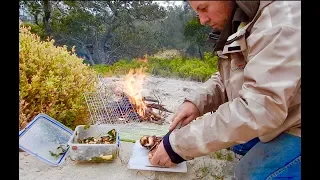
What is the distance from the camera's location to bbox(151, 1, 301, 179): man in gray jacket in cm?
110

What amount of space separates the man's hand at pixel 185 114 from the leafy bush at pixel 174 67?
1.64 m

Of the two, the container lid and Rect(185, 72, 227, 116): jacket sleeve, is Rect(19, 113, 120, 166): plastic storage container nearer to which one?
the container lid

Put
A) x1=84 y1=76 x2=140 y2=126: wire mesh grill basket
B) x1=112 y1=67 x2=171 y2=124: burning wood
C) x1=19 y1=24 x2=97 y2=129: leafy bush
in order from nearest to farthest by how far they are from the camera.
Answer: x1=19 y1=24 x2=97 y2=129: leafy bush, x1=84 y1=76 x2=140 y2=126: wire mesh grill basket, x1=112 y1=67 x2=171 y2=124: burning wood

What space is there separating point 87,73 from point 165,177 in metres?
1.55

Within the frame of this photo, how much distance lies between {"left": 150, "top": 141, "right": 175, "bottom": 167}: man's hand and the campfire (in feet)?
4.61

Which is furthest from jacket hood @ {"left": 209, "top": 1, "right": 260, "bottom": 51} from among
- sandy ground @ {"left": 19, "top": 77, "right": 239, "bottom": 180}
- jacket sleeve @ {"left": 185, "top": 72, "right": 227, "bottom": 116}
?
sandy ground @ {"left": 19, "top": 77, "right": 239, "bottom": 180}

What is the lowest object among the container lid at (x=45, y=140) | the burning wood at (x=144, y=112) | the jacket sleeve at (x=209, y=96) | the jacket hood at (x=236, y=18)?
the burning wood at (x=144, y=112)

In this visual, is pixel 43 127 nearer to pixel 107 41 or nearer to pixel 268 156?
pixel 268 156

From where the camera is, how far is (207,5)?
4.29 ft

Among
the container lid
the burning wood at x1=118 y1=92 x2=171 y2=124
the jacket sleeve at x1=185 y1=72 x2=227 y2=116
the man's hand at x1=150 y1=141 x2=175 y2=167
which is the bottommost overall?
the burning wood at x1=118 y1=92 x2=171 y2=124

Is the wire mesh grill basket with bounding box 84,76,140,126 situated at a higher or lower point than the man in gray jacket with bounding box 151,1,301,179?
lower

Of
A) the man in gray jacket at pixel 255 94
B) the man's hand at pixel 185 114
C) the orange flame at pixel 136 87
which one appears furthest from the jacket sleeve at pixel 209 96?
the orange flame at pixel 136 87

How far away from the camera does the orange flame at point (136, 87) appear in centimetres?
311

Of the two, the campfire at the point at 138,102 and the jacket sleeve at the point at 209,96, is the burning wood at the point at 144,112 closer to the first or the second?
the campfire at the point at 138,102
